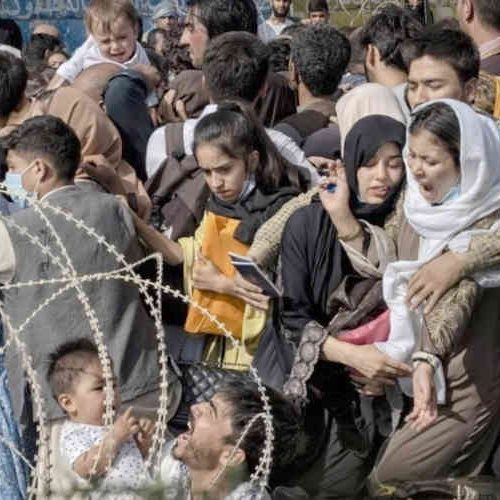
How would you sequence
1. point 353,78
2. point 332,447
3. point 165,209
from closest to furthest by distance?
1. point 332,447
2. point 165,209
3. point 353,78

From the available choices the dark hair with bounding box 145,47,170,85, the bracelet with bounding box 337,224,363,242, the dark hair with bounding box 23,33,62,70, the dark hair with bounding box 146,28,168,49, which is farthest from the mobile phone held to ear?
the dark hair with bounding box 146,28,168,49

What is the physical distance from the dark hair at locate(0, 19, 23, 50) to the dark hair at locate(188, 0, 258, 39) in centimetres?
407

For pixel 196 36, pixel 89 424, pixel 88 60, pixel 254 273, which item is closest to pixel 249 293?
pixel 254 273

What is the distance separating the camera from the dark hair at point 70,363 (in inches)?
183

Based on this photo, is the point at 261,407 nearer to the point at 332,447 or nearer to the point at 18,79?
the point at 332,447

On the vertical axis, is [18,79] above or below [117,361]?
above

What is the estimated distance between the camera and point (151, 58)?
8.05 metres

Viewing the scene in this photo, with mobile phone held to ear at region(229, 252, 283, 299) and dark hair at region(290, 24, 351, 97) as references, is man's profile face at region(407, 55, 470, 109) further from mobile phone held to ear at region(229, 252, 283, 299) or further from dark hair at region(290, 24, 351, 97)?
dark hair at region(290, 24, 351, 97)

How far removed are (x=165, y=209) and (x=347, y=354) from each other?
4.06ft

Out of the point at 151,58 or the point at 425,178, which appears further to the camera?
the point at 151,58

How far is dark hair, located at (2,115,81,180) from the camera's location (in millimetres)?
5254

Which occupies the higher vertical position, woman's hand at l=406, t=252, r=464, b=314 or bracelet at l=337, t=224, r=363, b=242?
bracelet at l=337, t=224, r=363, b=242

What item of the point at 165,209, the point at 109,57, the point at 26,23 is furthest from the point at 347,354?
the point at 26,23

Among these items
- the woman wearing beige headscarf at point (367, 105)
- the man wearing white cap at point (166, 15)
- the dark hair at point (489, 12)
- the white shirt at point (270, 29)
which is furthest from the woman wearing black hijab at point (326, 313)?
the man wearing white cap at point (166, 15)
